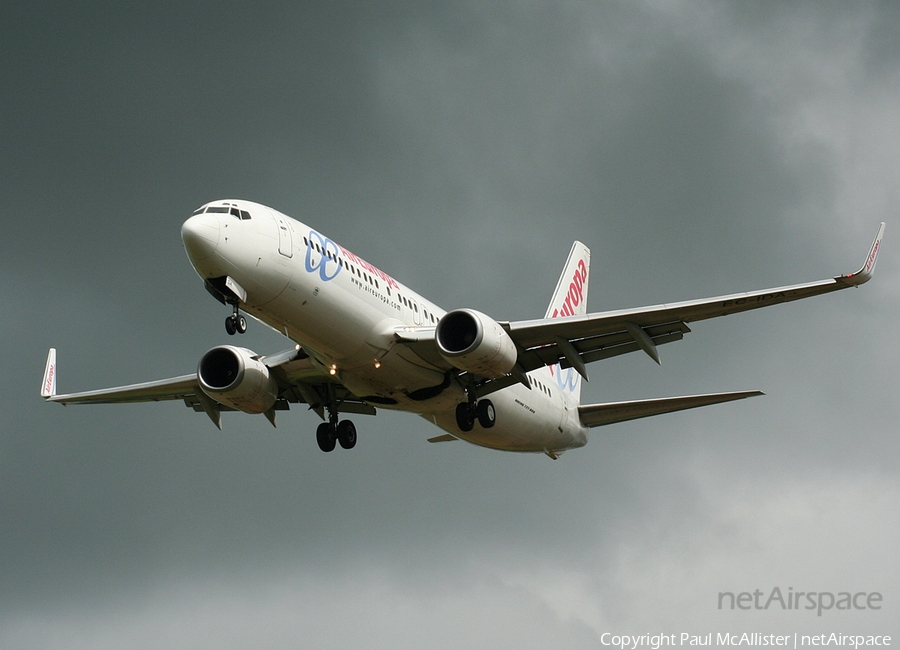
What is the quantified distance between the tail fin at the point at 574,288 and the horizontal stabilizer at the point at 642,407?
187 inches

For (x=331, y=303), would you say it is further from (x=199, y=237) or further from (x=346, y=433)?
(x=346, y=433)

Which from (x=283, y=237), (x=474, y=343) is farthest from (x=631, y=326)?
(x=283, y=237)

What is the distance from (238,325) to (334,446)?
885 cm

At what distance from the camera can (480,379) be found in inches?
1375

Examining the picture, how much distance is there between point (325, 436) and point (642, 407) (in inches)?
411

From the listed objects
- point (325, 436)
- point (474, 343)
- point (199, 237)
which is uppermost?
point (199, 237)

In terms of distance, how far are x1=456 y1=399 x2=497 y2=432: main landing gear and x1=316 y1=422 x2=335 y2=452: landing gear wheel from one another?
466 centimetres

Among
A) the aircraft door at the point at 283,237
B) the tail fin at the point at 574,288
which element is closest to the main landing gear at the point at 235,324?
the aircraft door at the point at 283,237

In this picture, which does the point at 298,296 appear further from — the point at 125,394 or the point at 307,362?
the point at 125,394

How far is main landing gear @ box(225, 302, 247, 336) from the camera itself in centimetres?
2956

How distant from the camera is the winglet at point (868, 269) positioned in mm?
28062

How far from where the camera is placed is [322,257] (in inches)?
1205

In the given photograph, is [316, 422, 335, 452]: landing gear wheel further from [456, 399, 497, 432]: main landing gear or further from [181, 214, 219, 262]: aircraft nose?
[181, 214, 219, 262]: aircraft nose

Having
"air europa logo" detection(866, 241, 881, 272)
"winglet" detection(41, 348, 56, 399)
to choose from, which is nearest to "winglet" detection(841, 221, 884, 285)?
"air europa logo" detection(866, 241, 881, 272)
